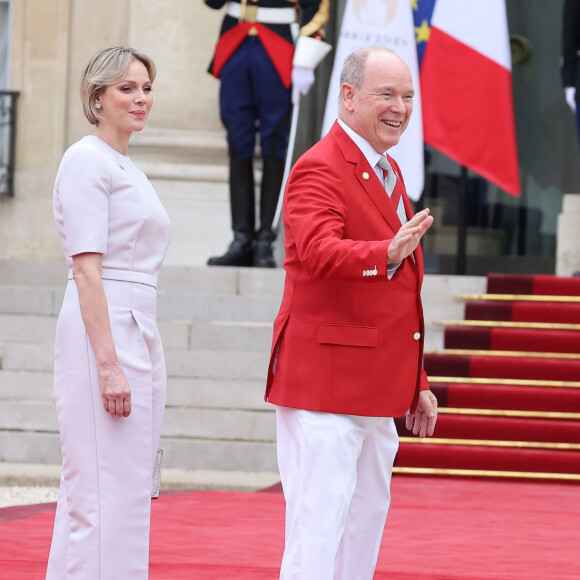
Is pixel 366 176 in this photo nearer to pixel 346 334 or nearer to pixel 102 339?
pixel 346 334

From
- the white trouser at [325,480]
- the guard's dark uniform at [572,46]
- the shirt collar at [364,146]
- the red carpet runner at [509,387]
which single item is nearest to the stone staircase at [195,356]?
the red carpet runner at [509,387]

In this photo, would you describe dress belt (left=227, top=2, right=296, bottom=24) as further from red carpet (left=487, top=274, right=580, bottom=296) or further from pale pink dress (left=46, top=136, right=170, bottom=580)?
pale pink dress (left=46, top=136, right=170, bottom=580)

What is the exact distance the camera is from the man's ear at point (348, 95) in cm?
323

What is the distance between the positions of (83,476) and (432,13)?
641 cm

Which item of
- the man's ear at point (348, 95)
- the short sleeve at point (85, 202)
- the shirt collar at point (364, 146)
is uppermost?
the man's ear at point (348, 95)

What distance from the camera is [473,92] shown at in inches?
348

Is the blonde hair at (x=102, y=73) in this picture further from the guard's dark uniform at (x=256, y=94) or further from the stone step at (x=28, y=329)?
the guard's dark uniform at (x=256, y=94)

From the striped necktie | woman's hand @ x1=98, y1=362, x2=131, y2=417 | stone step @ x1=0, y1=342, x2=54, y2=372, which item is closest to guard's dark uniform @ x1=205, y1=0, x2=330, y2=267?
stone step @ x1=0, y1=342, x2=54, y2=372

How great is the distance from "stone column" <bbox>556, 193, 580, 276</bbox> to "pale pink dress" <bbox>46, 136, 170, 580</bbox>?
5776 millimetres

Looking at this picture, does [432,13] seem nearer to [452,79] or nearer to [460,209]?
[452,79]

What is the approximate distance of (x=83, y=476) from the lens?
10.2 ft

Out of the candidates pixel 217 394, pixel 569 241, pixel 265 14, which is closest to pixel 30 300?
pixel 217 394

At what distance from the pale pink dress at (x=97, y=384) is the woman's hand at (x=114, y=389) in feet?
0.11

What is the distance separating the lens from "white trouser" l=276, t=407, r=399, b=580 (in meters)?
3.15
